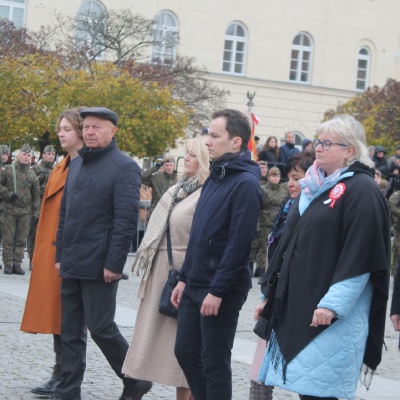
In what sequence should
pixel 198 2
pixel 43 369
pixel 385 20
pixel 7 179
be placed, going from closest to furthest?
pixel 43 369 < pixel 7 179 < pixel 198 2 < pixel 385 20

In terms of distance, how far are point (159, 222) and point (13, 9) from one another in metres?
37.5

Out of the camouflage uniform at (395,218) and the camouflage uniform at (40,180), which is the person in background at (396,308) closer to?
the camouflage uniform at (40,180)

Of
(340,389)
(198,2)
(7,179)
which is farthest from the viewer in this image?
(198,2)

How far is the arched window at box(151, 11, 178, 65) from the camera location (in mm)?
40781

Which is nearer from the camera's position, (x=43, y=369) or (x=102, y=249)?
(x=102, y=249)

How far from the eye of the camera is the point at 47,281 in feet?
26.6

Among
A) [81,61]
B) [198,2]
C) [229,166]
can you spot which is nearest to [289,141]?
[81,61]

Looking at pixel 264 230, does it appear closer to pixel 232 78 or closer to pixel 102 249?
pixel 102 249

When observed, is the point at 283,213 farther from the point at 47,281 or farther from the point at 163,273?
the point at 47,281

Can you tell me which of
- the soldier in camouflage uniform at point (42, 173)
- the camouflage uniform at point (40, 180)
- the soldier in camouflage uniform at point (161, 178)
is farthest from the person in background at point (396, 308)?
the soldier in camouflage uniform at point (161, 178)

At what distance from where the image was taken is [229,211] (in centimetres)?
636

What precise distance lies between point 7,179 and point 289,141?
31.3 ft

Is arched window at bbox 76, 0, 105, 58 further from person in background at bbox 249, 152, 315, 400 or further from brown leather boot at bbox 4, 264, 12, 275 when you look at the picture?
person in background at bbox 249, 152, 315, 400

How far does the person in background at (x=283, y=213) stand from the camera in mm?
6676
